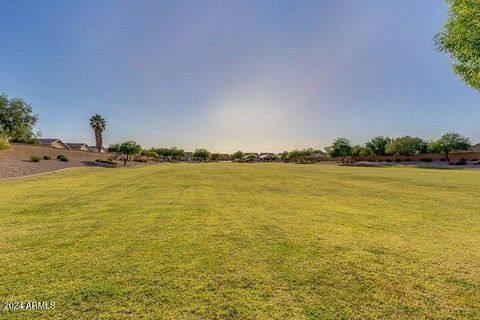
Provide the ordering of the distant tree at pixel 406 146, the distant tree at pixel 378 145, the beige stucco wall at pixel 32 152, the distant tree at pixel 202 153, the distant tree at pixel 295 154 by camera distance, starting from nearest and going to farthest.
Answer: the beige stucco wall at pixel 32 152, the distant tree at pixel 406 146, the distant tree at pixel 378 145, the distant tree at pixel 295 154, the distant tree at pixel 202 153

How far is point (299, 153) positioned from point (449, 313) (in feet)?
484

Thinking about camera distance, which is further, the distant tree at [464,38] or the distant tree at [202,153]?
the distant tree at [202,153]

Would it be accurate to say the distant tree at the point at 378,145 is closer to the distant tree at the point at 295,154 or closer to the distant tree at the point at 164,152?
the distant tree at the point at 295,154

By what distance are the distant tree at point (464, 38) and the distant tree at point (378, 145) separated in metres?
118

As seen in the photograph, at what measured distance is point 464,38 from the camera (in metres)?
10.4

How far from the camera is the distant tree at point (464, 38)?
986 cm

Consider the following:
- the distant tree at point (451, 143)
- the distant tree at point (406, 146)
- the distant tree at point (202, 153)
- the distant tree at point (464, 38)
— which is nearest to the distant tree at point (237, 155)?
the distant tree at point (202, 153)

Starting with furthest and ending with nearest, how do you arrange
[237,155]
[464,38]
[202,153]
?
[237,155] → [202,153] → [464,38]

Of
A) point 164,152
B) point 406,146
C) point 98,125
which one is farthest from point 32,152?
point 406,146

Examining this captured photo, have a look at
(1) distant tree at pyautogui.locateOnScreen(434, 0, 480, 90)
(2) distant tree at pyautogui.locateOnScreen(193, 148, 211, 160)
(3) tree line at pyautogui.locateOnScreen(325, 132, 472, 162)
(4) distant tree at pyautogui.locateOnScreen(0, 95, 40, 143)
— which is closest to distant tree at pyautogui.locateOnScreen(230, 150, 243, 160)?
(2) distant tree at pyautogui.locateOnScreen(193, 148, 211, 160)

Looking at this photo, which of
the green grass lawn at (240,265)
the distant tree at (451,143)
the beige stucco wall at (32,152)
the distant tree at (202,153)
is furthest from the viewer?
the distant tree at (202,153)

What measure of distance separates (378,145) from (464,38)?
395 ft

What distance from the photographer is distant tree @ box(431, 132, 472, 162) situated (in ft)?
261

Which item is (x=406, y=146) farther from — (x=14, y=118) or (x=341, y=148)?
(x=14, y=118)
